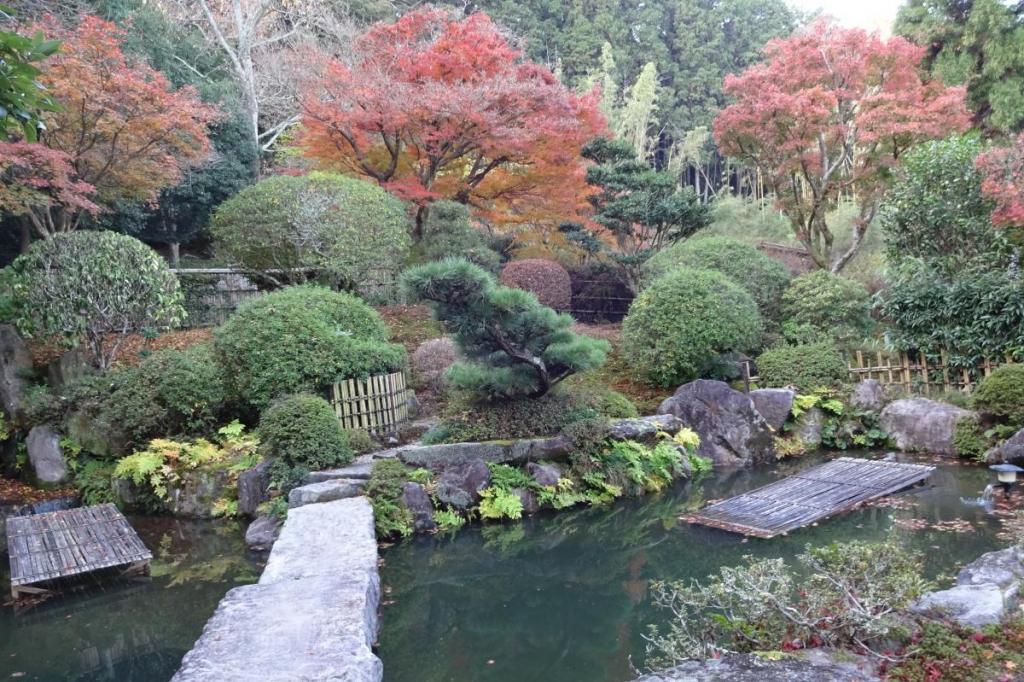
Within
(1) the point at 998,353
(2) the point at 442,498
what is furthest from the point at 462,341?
(1) the point at 998,353

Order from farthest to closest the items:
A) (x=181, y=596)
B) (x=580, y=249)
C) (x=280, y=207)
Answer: (x=580, y=249)
(x=280, y=207)
(x=181, y=596)

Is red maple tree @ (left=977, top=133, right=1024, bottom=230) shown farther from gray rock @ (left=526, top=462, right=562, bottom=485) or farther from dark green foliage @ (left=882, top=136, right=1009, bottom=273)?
gray rock @ (left=526, top=462, right=562, bottom=485)

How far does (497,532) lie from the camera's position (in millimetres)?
6992

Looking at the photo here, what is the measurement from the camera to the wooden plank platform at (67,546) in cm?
582

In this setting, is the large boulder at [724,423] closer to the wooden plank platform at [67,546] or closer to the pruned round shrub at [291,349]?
the pruned round shrub at [291,349]

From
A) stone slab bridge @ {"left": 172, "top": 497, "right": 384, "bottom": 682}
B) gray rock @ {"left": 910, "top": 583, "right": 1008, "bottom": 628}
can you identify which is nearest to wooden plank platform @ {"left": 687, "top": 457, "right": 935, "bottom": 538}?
gray rock @ {"left": 910, "top": 583, "right": 1008, "bottom": 628}

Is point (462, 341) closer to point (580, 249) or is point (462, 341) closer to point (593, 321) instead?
point (593, 321)

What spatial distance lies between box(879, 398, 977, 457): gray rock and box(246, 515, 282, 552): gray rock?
7274 mm

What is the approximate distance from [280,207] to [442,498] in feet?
19.7

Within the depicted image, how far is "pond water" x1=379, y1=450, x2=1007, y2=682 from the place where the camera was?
452 centimetres

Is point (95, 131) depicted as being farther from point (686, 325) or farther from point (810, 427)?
point (810, 427)

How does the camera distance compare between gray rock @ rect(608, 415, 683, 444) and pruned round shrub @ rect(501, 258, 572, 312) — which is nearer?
gray rock @ rect(608, 415, 683, 444)

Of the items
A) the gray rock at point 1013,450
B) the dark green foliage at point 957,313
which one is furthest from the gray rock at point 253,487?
the dark green foliage at point 957,313

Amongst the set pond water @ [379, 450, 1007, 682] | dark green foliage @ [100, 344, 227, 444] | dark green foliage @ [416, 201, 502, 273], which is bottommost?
pond water @ [379, 450, 1007, 682]
